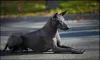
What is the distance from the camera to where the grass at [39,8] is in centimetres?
1791

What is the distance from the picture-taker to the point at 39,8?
19.7 metres

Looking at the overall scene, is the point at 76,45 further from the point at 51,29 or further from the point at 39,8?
the point at 39,8

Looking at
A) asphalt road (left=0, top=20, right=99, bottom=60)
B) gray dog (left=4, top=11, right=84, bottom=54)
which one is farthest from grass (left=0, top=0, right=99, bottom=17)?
gray dog (left=4, top=11, right=84, bottom=54)

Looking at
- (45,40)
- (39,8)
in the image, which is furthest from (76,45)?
(39,8)

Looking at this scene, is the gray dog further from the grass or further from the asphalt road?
the grass

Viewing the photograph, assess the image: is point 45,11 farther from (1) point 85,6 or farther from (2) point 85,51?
(2) point 85,51

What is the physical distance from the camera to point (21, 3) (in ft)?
66.8

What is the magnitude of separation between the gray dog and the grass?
9.59 m

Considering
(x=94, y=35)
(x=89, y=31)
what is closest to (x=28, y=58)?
(x=94, y=35)

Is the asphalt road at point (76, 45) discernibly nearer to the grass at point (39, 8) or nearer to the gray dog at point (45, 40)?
the gray dog at point (45, 40)

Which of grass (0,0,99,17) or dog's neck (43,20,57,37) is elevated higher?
dog's neck (43,20,57,37)

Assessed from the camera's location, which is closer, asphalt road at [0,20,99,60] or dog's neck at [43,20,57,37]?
asphalt road at [0,20,99,60]

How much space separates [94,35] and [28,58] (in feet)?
12.3

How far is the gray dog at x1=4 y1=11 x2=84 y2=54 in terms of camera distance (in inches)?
297
